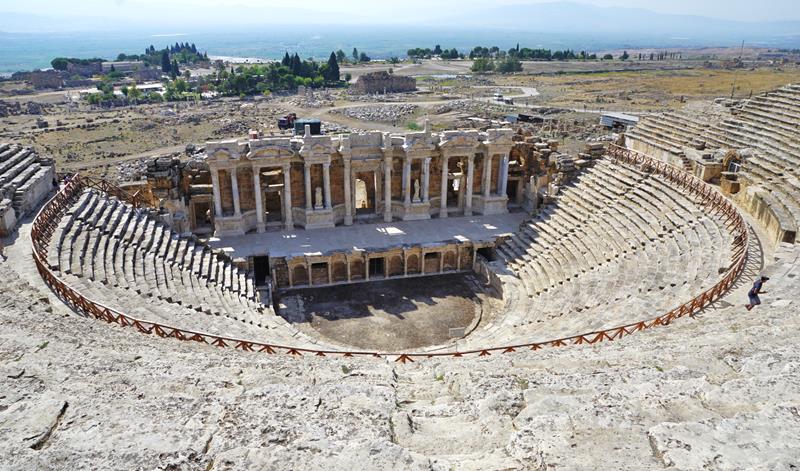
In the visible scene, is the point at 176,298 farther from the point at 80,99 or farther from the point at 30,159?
the point at 80,99


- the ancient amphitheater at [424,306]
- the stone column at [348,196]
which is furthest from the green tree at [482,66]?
the stone column at [348,196]

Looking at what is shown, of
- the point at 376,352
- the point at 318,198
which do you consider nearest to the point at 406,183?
the point at 318,198

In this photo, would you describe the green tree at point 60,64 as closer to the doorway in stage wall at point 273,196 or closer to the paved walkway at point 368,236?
the doorway in stage wall at point 273,196

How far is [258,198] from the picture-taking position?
27766 millimetres

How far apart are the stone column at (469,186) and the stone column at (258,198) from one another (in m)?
10.9

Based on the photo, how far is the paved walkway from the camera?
26.4 m

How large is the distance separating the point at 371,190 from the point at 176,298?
14496 mm

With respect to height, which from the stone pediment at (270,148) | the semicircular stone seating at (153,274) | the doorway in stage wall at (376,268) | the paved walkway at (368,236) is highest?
the stone pediment at (270,148)

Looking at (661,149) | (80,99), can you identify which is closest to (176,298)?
(661,149)

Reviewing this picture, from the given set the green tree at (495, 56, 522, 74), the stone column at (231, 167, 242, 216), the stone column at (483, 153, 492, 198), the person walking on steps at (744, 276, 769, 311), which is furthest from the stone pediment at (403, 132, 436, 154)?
the green tree at (495, 56, 522, 74)

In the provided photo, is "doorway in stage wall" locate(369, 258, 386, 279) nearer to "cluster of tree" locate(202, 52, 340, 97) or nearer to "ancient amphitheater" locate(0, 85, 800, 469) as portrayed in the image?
"ancient amphitheater" locate(0, 85, 800, 469)

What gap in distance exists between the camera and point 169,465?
6.32 metres

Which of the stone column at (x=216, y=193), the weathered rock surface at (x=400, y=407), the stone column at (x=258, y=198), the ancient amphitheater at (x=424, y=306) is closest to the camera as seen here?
the weathered rock surface at (x=400, y=407)

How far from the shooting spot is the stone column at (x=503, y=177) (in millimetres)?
30341
